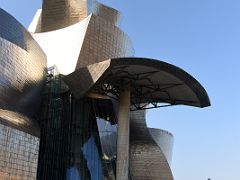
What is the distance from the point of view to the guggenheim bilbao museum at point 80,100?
23.8 metres

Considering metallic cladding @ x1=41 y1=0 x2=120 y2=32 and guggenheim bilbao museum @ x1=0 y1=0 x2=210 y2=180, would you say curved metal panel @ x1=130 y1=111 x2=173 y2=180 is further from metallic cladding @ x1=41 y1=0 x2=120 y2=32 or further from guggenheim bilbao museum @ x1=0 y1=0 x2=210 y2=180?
metallic cladding @ x1=41 y1=0 x2=120 y2=32

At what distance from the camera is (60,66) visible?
3075 cm

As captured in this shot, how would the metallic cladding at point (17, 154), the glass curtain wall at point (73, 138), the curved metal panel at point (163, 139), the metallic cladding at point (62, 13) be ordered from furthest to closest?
the curved metal panel at point (163, 139) < the metallic cladding at point (62, 13) < the glass curtain wall at point (73, 138) < the metallic cladding at point (17, 154)

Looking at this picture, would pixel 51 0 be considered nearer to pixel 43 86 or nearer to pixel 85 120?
pixel 43 86

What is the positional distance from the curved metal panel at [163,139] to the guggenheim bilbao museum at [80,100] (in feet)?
28.2

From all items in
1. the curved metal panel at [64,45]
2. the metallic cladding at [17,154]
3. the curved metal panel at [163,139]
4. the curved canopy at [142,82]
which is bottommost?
the metallic cladding at [17,154]

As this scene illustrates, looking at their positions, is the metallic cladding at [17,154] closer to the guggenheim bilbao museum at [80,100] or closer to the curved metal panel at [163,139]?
the guggenheim bilbao museum at [80,100]

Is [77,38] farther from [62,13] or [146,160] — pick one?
[146,160]

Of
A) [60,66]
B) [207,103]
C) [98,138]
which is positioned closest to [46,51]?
[60,66]

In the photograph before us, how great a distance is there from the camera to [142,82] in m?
27.8

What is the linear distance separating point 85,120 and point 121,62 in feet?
21.3

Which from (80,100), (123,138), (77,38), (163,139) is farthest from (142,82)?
(163,139)

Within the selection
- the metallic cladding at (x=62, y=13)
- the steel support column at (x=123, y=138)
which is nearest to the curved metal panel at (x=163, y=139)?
the metallic cladding at (x=62, y=13)

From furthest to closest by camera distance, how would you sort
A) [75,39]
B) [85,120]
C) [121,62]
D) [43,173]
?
[75,39], [85,120], [43,173], [121,62]
